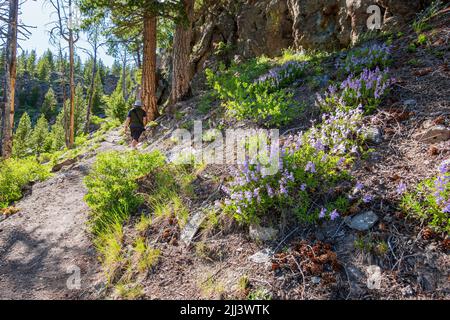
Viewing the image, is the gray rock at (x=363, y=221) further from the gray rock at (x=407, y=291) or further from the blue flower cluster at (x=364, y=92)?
the blue flower cluster at (x=364, y=92)

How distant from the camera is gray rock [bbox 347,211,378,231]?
114 inches

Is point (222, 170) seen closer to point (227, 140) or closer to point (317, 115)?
point (227, 140)

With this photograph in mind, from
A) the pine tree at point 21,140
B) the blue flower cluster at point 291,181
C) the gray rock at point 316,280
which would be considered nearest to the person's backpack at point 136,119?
the blue flower cluster at point 291,181

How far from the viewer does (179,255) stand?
11.3ft

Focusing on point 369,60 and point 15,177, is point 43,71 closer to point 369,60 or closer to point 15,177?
point 15,177

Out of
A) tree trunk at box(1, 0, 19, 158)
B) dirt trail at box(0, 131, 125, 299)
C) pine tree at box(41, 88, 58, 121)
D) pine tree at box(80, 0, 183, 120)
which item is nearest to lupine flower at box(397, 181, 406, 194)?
dirt trail at box(0, 131, 125, 299)

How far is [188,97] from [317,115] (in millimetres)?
6721

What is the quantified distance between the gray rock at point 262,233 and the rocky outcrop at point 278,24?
21.1 feet

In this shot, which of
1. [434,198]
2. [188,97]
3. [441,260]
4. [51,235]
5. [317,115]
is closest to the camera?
[441,260]

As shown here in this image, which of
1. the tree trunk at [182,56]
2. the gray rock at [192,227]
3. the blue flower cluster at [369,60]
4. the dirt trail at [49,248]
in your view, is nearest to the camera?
the gray rock at [192,227]

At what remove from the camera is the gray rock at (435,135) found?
3.43 meters

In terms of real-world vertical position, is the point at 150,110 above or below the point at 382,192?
above
